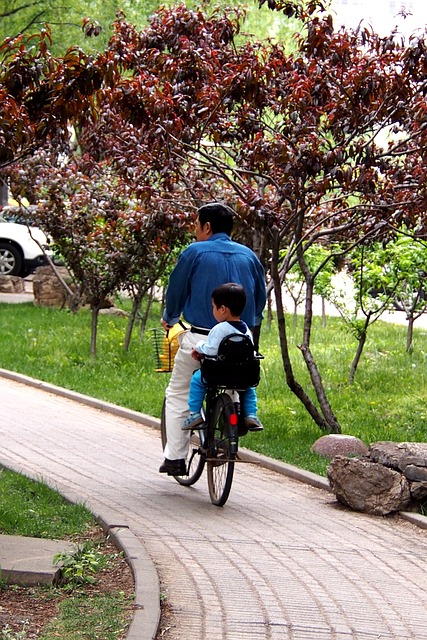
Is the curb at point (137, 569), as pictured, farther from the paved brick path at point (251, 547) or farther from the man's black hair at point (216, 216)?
the man's black hair at point (216, 216)

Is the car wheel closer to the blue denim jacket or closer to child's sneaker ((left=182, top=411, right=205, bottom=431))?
the blue denim jacket

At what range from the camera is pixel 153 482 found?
28.9 ft

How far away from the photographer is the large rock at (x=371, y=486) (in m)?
8.05

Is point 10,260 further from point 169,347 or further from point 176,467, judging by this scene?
point 176,467

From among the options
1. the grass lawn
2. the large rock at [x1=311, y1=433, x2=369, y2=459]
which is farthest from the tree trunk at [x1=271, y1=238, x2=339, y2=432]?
the large rock at [x1=311, y1=433, x2=369, y2=459]

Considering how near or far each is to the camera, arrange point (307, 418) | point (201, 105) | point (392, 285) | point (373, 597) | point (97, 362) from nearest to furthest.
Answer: point (373, 597), point (201, 105), point (307, 418), point (392, 285), point (97, 362)

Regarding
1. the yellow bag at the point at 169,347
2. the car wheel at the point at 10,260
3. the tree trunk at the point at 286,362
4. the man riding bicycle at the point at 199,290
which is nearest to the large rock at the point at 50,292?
the car wheel at the point at 10,260

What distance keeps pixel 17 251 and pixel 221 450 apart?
20759 millimetres

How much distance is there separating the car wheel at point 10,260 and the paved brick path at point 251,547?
17405 millimetres

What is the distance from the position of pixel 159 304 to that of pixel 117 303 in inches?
33.2

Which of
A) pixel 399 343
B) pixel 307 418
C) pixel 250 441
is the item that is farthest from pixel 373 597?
pixel 399 343

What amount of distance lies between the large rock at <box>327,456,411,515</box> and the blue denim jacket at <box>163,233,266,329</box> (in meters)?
1.21

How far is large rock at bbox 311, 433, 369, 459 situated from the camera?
962 cm

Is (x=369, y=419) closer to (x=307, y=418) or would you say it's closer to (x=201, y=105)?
(x=307, y=418)
